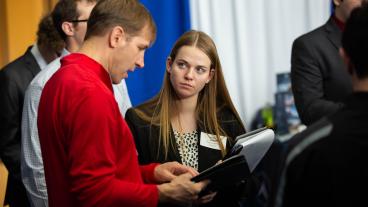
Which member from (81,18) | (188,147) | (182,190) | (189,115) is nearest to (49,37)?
(81,18)

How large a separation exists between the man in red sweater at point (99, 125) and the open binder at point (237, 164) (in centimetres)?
5

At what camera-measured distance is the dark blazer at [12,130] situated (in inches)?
113

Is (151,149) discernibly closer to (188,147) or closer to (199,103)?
(188,147)

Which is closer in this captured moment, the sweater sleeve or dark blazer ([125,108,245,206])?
the sweater sleeve

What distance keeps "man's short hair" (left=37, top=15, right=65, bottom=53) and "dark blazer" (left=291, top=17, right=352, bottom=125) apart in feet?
4.35

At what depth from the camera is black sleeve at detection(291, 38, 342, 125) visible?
2.52 m

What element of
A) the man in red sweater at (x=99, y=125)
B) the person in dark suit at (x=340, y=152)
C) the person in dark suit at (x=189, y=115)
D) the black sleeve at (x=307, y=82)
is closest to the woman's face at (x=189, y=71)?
the person in dark suit at (x=189, y=115)

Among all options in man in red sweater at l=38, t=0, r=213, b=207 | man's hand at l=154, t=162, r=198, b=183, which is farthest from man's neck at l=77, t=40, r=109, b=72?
man's hand at l=154, t=162, r=198, b=183

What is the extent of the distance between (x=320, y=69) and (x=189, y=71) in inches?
25.1

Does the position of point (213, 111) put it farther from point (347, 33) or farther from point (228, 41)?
point (228, 41)

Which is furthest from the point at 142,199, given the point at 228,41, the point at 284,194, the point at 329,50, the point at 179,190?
the point at 228,41

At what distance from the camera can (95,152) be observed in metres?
1.60

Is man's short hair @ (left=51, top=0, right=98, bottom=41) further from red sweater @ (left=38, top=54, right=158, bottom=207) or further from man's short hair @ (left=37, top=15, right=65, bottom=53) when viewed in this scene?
red sweater @ (left=38, top=54, right=158, bottom=207)

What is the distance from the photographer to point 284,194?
1344mm
